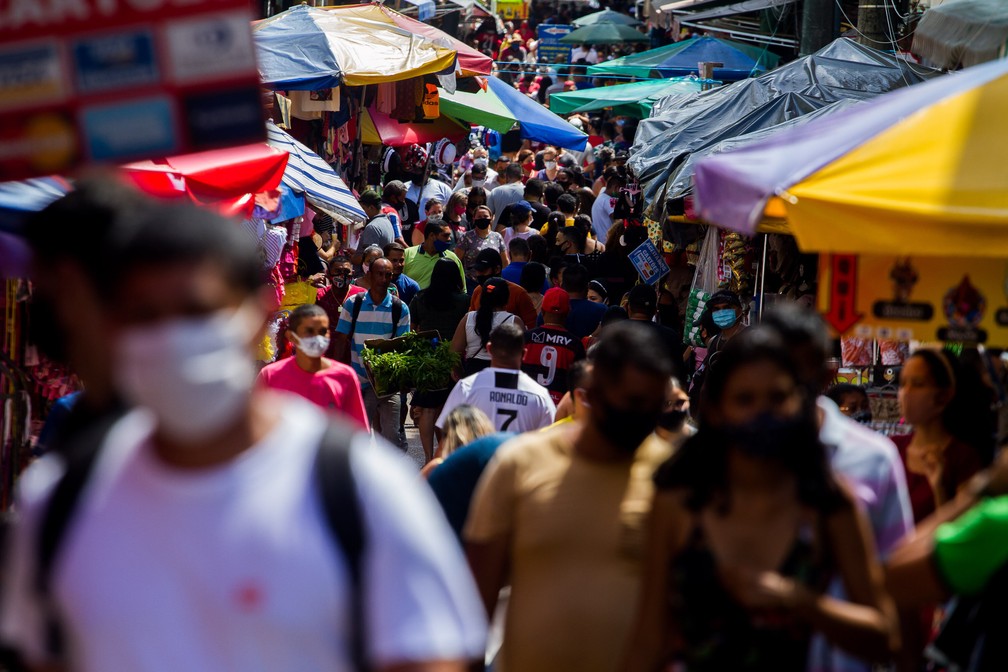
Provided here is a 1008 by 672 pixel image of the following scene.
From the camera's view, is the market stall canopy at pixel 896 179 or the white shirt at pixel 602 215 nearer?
the market stall canopy at pixel 896 179

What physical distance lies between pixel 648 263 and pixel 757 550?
9.74m

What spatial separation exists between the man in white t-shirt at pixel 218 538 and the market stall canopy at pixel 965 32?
23.3 ft

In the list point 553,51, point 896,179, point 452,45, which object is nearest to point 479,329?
point 896,179

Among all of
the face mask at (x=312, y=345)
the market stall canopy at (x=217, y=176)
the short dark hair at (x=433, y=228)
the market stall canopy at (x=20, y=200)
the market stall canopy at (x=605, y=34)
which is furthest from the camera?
the market stall canopy at (x=605, y=34)

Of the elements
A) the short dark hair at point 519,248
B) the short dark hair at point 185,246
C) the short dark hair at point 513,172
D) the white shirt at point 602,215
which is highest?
the short dark hair at point 185,246

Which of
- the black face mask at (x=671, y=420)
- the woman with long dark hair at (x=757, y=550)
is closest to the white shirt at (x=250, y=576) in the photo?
the woman with long dark hair at (x=757, y=550)

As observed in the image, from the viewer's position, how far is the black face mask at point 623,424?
383 cm

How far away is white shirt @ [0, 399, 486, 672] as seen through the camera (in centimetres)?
212

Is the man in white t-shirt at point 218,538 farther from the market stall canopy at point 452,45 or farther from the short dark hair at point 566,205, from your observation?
the market stall canopy at point 452,45

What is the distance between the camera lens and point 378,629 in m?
2.14

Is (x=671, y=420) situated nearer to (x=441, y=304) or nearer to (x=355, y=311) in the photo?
(x=355, y=311)

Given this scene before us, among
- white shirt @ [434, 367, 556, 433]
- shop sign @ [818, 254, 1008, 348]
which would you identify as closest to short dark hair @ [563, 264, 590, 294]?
white shirt @ [434, 367, 556, 433]

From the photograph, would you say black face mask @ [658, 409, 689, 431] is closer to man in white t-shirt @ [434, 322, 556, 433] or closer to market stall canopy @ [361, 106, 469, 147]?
man in white t-shirt @ [434, 322, 556, 433]

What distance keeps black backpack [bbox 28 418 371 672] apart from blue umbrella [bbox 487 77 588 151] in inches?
770
